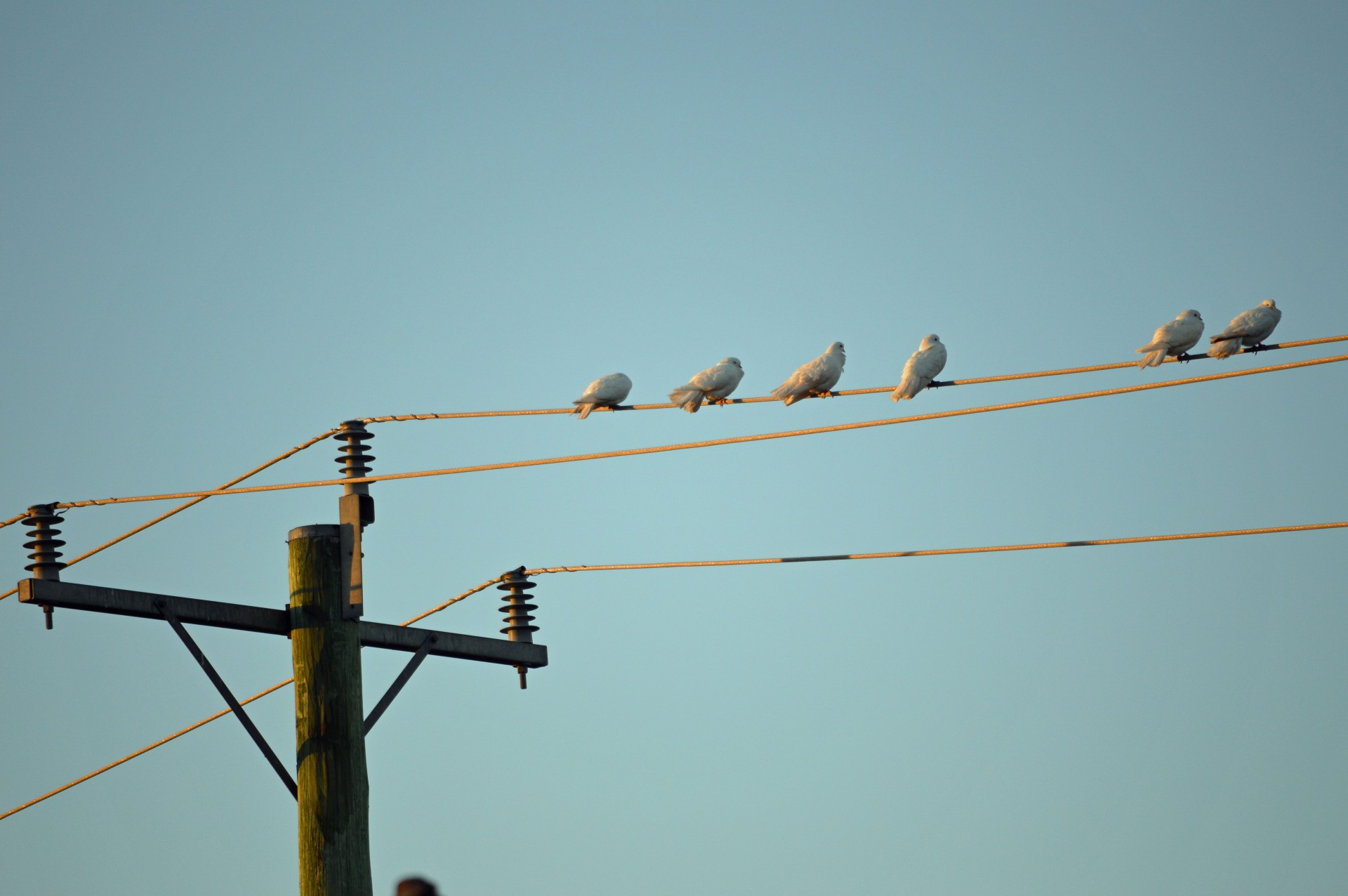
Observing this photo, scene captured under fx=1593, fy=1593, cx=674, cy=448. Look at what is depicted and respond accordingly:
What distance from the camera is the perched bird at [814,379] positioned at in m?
13.4

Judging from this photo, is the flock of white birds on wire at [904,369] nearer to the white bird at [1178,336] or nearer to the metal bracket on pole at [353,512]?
the white bird at [1178,336]

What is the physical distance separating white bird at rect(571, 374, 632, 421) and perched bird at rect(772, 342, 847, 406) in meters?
1.47

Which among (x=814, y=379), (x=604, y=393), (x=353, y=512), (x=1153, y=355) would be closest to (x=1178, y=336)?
(x=1153, y=355)

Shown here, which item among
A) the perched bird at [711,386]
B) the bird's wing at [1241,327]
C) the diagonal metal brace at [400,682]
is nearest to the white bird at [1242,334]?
the bird's wing at [1241,327]

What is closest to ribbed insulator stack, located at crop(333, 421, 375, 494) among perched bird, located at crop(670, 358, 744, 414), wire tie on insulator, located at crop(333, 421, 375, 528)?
wire tie on insulator, located at crop(333, 421, 375, 528)

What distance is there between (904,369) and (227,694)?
6156mm

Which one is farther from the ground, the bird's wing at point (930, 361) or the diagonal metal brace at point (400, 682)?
the bird's wing at point (930, 361)

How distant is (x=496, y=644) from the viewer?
436 inches

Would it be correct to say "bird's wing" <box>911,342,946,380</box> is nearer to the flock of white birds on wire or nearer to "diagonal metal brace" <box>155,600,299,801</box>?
the flock of white birds on wire

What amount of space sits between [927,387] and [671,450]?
6.53 ft

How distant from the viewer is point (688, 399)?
533 inches

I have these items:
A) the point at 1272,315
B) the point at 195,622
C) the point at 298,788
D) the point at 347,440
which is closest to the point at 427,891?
the point at 298,788

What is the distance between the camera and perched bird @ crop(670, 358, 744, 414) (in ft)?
44.3

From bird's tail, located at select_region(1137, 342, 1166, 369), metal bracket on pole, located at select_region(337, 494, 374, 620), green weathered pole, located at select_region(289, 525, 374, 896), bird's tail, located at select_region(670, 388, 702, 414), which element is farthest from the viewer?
bird's tail, located at select_region(670, 388, 702, 414)
